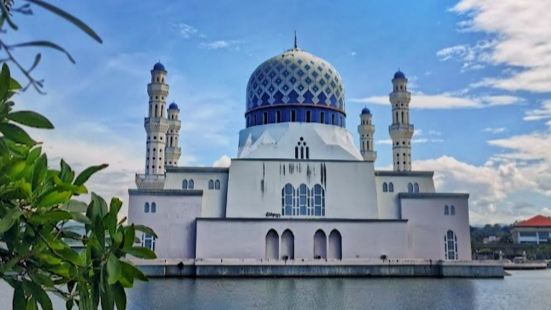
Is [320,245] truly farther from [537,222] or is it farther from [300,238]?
[537,222]

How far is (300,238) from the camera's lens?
82.2 feet

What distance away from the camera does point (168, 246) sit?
24.8 m

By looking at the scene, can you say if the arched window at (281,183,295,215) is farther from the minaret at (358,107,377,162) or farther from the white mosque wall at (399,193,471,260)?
the minaret at (358,107,377,162)

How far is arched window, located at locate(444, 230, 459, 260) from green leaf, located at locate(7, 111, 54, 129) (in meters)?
26.4

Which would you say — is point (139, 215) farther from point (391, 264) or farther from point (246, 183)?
point (391, 264)

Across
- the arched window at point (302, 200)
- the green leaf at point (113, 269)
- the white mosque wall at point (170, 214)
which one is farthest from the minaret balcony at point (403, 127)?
the green leaf at point (113, 269)

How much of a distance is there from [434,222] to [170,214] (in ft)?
41.5

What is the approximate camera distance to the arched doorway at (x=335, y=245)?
25328 millimetres

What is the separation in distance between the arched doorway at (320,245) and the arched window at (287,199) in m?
1.74

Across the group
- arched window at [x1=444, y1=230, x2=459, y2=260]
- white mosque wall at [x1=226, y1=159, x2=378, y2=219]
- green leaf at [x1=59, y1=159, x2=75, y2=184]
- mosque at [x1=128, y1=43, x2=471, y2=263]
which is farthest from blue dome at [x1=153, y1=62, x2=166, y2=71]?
green leaf at [x1=59, y1=159, x2=75, y2=184]

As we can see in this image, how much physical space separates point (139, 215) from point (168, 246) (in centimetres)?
199

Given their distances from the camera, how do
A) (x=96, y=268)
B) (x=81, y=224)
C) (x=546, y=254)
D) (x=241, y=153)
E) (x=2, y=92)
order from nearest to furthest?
(x=2, y=92) < (x=96, y=268) < (x=81, y=224) < (x=241, y=153) < (x=546, y=254)

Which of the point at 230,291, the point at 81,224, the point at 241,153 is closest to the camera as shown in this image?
the point at 81,224

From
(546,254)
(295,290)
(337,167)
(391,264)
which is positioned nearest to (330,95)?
(337,167)
